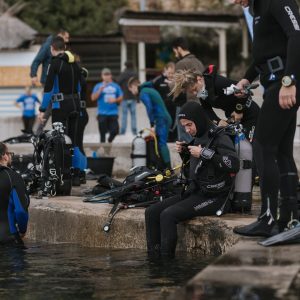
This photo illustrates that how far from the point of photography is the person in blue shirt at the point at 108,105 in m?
19.0

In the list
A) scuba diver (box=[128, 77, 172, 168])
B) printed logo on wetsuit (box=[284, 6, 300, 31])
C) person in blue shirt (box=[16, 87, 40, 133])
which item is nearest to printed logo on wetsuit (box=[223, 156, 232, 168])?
printed logo on wetsuit (box=[284, 6, 300, 31])

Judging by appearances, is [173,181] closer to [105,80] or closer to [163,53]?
[105,80]

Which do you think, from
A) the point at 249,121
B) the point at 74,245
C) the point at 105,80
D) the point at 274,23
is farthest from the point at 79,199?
the point at 105,80

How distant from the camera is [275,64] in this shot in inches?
281

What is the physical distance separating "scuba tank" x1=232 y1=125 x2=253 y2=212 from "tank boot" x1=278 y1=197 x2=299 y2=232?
1.07 metres

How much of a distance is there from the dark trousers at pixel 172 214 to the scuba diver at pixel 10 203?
1310mm

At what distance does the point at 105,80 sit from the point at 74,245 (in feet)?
34.4

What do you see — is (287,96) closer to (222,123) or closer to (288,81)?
(288,81)

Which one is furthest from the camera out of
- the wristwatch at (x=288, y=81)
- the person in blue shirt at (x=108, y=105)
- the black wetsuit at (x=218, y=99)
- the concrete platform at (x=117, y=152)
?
the person in blue shirt at (x=108, y=105)

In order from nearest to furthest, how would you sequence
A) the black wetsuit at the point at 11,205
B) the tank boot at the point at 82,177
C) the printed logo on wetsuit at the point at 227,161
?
the printed logo on wetsuit at the point at 227,161 < the black wetsuit at the point at 11,205 < the tank boot at the point at 82,177

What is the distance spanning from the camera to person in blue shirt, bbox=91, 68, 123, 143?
19016 mm

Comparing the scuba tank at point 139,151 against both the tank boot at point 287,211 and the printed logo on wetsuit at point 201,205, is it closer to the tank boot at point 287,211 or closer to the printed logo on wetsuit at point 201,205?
the printed logo on wetsuit at point 201,205

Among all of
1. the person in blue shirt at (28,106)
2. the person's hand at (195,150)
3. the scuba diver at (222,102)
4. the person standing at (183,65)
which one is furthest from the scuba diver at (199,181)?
the person in blue shirt at (28,106)

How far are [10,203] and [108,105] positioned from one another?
396 inches
